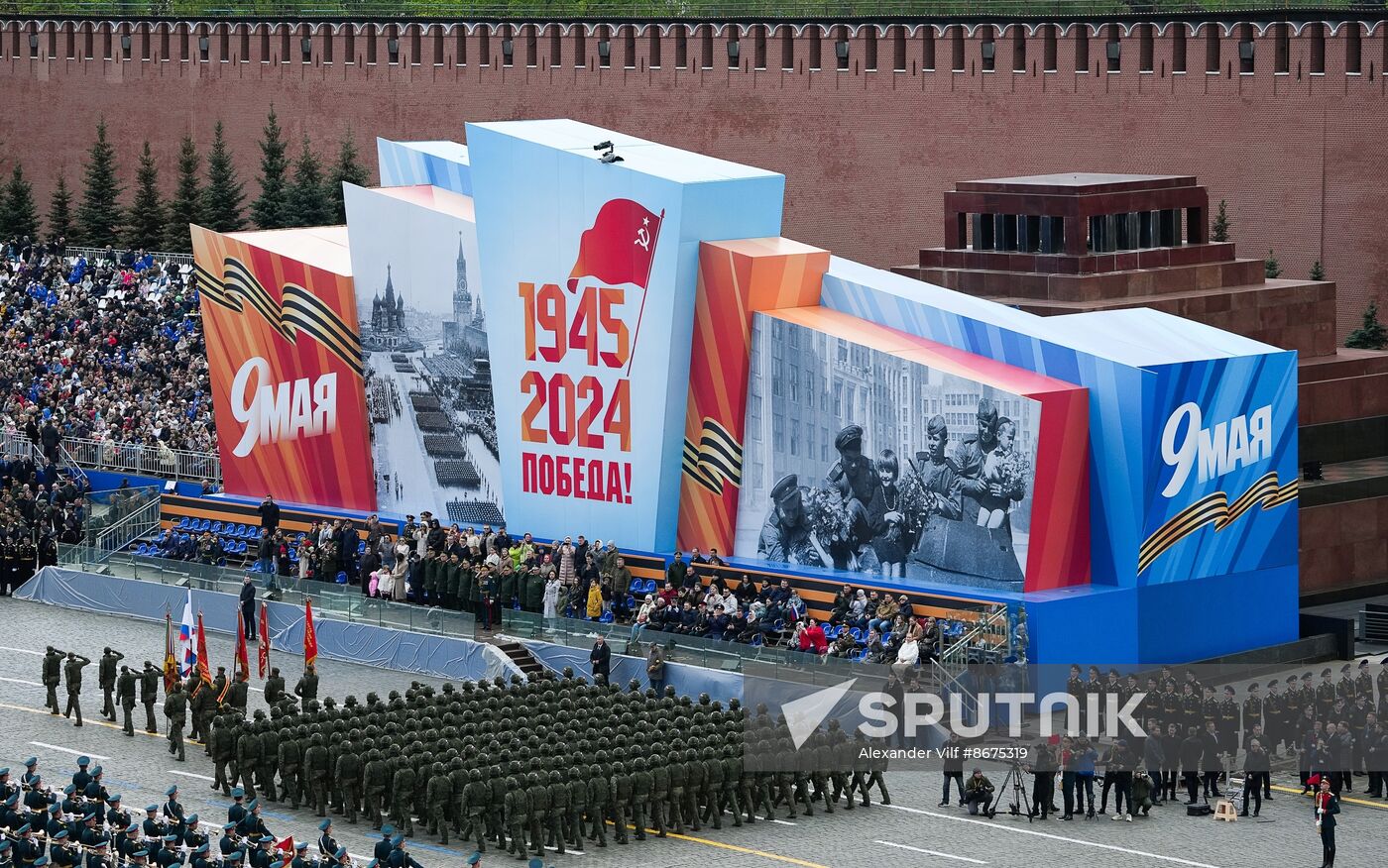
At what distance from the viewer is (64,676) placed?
4094cm

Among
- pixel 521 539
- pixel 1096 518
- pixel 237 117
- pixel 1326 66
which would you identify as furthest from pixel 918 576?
pixel 237 117

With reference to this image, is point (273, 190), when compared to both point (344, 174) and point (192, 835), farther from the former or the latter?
point (192, 835)

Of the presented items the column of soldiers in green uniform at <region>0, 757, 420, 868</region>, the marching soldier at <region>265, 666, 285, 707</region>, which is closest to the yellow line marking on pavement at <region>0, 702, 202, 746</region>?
the marching soldier at <region>265, 666, 285, 707</region>

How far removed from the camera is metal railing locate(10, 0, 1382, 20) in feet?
196

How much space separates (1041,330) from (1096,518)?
3078 mm

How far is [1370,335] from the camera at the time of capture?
175 feet

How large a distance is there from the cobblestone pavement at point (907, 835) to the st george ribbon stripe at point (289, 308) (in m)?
12.9

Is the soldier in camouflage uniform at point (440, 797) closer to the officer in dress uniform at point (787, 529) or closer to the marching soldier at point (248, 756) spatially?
the marching soldier at point (248, 756)

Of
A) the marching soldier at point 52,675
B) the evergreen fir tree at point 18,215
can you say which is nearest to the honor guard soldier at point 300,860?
the marching soldier at point 52,675

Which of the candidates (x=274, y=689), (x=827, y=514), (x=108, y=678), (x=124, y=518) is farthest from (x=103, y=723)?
(x=827, y=514)

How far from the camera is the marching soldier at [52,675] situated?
127 feet

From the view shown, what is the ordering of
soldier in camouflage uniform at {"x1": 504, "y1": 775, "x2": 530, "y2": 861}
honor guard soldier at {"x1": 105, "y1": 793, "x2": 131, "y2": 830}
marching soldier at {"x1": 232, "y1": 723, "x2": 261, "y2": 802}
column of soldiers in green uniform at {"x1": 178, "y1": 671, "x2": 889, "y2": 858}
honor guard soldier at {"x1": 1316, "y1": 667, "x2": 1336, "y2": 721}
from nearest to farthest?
1. honor guard soldier at {"x1": 105, "y1": 793, "x2": 131, "y2": 830}
2. soldier in camouflage uniform at {"x1": 504, "y1": 775, "x2": 530, "y2": 861}
3. column of soldiers in green uniform at {"x1": 178, "y1": 671, "x2": 889, "y2": 858}
4. marching soldier at {"x1": 232, "y1": 723, "x2": 261, "y2": 802}
5. honor guard soldier at {"x1": 1316, "y1": 667, "x2": 1336, "y2": 721}

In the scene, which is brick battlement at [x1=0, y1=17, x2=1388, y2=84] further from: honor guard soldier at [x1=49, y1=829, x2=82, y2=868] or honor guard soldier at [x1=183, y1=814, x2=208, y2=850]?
honor guard soldier at [x1=49, y1=829, x2=82, y2=868]

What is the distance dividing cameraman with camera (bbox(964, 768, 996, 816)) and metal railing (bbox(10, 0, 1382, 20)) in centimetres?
2615
